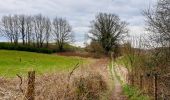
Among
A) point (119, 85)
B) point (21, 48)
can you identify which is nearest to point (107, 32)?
point (21, 48)

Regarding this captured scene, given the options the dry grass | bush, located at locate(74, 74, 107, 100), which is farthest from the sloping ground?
the dry grass

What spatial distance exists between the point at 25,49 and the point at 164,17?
280 feet

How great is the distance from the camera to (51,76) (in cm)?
1227

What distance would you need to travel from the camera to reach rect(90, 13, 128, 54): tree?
99438 mm

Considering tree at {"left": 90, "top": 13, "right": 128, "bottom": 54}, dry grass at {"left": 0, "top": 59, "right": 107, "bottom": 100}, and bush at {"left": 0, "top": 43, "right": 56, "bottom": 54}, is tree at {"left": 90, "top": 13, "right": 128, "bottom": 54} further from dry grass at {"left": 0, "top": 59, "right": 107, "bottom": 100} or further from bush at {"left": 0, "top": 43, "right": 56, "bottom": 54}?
dry grass at {"left": 0, "top": 59, "right": 107, "bottom": 100}

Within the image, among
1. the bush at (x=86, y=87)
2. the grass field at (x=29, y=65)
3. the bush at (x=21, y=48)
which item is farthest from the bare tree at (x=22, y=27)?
the bush at (x=86, y=87)

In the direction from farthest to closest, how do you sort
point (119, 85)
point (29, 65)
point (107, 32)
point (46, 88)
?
point (107, 32) → point (119, 85) → point (29, 65) → point (46, 88)

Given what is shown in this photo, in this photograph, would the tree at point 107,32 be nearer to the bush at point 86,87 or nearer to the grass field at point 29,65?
the grass field at point 29,65

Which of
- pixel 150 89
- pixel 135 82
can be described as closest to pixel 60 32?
pixel 135 82

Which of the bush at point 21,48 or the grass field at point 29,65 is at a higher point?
the bush at point 21,48

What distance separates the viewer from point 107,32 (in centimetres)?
10056

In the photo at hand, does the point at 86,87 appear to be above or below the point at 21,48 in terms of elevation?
below

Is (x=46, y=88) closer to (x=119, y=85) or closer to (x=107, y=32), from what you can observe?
(x=119, y=85)

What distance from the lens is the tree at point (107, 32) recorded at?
9944 cm
